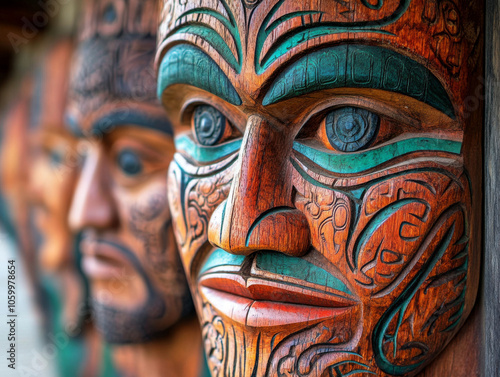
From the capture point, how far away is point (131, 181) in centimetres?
167

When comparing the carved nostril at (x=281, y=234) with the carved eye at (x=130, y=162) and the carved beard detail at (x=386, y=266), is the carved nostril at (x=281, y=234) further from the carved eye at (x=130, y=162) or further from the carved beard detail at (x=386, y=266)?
the carved eye at (x=130, y=162)

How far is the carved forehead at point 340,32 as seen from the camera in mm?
881

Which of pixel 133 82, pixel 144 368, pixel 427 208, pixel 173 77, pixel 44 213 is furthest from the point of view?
pixel 44 213

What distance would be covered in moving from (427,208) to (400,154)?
0.09 m

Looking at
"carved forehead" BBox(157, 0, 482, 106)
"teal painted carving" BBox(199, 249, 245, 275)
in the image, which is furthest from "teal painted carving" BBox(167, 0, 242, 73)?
"teal painted carving" BBox(199, 249, 245, 275)

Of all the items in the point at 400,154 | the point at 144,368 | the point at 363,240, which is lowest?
the point at 144,368

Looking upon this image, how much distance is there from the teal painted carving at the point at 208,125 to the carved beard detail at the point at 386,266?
0.22 m

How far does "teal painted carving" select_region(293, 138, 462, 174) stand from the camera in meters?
0.90

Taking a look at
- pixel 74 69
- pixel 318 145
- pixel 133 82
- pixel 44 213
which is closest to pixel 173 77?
pixel 318 145

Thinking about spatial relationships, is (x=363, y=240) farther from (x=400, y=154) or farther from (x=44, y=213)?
(x=44, y=213)

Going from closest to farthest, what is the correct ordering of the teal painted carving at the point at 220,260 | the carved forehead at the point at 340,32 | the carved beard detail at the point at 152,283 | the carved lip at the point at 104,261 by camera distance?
the carved forehead at the point at 340,32 → the teal painted carving at the point at 220,260 → the carved beard detail at the point at 152,283 → the carved lip at the point at 104,261

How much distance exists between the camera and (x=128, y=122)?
165 cm

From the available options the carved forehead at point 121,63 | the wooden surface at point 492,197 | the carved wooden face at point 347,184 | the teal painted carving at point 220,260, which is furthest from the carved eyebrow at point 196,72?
the carved forehead at point 121,63

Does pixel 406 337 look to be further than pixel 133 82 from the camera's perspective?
No
